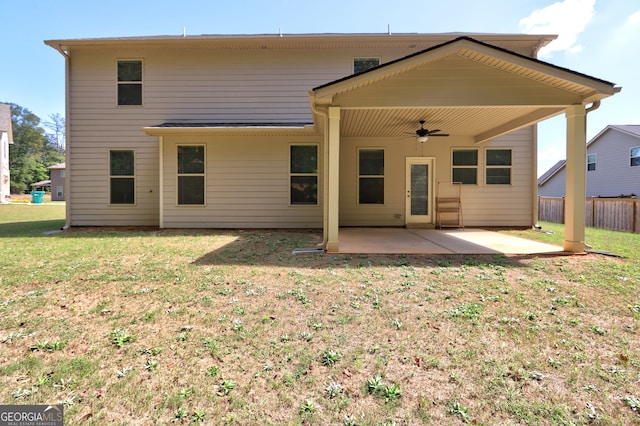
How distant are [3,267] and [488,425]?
6.14 meters

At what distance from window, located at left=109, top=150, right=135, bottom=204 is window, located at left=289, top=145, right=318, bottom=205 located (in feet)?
16.0

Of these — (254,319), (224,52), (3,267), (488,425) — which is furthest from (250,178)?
(488,425)

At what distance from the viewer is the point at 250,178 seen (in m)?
9.02

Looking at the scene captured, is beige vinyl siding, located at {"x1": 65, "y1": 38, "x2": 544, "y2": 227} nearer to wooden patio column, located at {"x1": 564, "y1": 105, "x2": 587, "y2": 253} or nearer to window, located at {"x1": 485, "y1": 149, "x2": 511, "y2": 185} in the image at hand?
window, located at {"x1": 485, "y1": 149, "x2": 511, "y2": 185}

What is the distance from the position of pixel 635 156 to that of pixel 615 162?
1117mm

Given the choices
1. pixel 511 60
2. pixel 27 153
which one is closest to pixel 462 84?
pixel 511 60

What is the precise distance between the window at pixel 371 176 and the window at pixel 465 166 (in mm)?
2218

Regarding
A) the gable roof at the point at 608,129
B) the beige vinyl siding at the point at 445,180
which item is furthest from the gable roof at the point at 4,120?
the gable roof at the point at 608,129

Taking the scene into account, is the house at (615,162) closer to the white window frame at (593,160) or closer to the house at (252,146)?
the white window frame at (593,160)

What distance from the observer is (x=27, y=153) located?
4650 centimetres

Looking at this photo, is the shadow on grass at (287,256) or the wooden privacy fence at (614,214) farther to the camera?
the wooden privacy fence at (614,214)

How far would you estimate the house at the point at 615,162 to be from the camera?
16188mm

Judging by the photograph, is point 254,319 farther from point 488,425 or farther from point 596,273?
point 596,273
